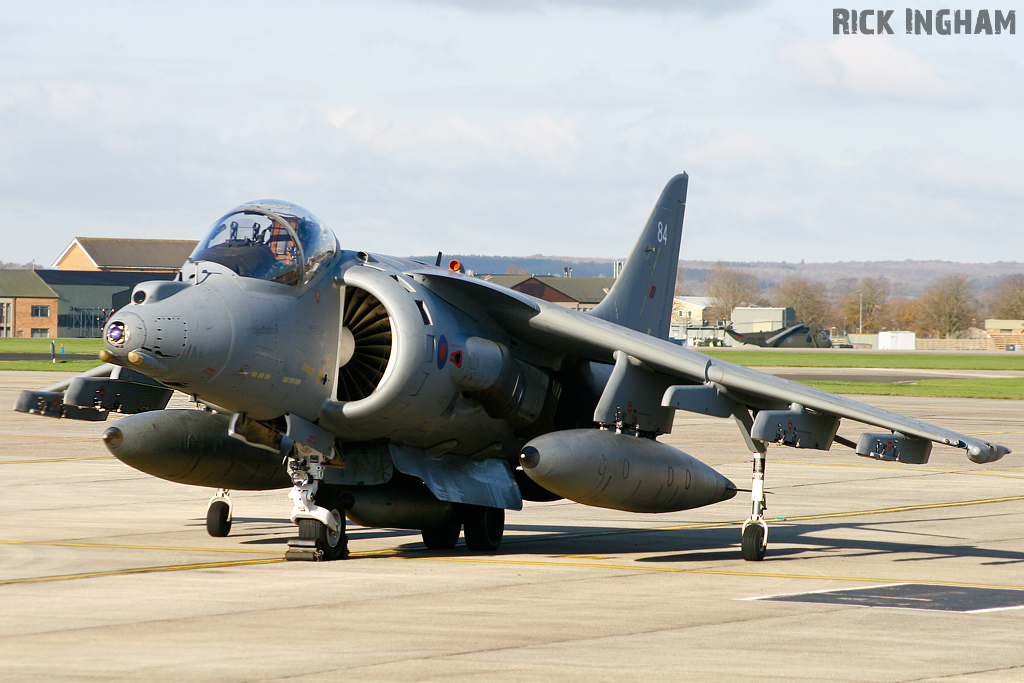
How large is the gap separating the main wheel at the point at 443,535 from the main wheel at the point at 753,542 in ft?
10.3

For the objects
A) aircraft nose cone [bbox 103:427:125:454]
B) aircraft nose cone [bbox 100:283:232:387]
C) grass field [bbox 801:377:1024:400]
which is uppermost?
grass field [bbox 801:377:1024:400]

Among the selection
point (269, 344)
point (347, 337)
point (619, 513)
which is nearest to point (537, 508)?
point (619, 513)

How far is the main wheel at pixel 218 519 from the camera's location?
14.3m

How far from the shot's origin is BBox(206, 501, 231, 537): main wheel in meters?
14.3

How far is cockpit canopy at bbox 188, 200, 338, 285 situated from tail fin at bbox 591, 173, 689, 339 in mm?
5461

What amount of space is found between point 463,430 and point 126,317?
4.40 metres

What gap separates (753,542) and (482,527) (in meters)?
2.97

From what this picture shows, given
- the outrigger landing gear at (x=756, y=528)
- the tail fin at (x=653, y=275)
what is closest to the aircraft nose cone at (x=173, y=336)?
the outrigger landing gear at (x=756, y=528)

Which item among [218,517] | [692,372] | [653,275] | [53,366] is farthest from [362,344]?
[53,366]

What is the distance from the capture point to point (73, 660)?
765 cm

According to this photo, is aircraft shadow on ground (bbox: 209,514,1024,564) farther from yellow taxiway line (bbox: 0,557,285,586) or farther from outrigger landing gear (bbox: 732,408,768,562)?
yellow taxiway line (bbox: 0,557,285,586)

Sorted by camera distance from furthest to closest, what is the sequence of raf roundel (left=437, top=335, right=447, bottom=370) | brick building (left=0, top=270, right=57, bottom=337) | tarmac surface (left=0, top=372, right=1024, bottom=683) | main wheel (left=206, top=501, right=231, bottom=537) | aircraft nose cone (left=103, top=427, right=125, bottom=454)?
1. brick building (left=0, top=270, right=57, bottom=337)
2. main wheel (left=206, top=501, right=231, bottom=537)
3. aircraft nose cone (left=103, top=427, right=125, bottom=454)
4. raf roundel (left=437, top=335, right=447, bottom=370)
5. tarmac surface (left=0, top=372, right=1024, bottom=683)

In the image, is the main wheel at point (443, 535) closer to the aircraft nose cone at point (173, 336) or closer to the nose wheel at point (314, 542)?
the nose wheel at point (314, 542)

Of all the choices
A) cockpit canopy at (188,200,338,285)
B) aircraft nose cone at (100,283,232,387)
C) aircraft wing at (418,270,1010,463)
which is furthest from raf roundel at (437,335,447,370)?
aircraft nose cone at (100,283,232,387)
